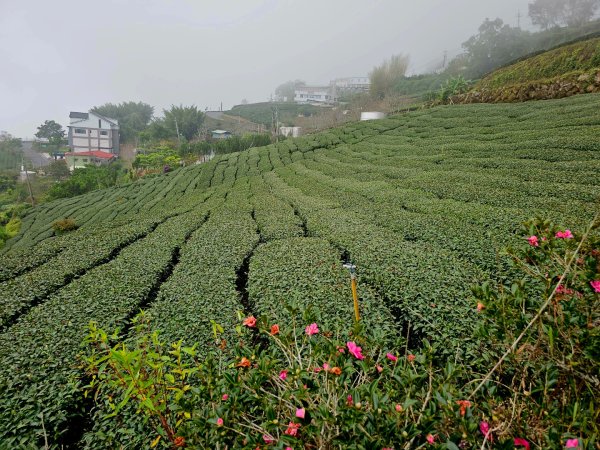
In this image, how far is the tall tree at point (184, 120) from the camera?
2274 inches

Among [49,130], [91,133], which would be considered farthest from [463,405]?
[49,130]

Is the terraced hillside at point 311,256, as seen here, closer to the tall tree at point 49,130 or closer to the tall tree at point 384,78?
the tall tree at point 384,78

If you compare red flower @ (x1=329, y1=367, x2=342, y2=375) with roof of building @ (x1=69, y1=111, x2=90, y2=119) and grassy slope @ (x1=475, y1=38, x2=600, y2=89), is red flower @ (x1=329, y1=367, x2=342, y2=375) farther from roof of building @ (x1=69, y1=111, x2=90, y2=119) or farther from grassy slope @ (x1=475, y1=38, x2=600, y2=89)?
roof of building @ (x1=69, y1=111, x2=90, y2=119)

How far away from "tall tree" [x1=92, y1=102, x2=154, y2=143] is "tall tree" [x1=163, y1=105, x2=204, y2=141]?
1254cm

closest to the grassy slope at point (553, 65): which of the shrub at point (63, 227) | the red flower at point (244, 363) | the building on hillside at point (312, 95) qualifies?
the red flower at point (244, 363)

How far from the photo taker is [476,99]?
83.4 feet

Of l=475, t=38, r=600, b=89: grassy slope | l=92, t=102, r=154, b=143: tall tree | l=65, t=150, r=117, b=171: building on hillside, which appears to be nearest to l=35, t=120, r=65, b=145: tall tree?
l=92, t=102, r=154, b=143: tall tree

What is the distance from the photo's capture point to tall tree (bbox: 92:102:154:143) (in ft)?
217

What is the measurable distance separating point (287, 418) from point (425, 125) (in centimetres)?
2484

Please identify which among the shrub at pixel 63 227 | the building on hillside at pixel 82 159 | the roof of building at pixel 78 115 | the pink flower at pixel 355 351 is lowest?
the shrub at pixel 63 227

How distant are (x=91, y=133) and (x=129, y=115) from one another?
1863cm

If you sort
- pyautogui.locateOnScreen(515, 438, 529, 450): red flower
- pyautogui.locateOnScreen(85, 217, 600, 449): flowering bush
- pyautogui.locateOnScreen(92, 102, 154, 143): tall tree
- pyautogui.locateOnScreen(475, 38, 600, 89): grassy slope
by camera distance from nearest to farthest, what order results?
1. pyautogui.locateOnScreen(515, 438, 529, 450): red flower
2. pyautogui.locateOnScreen(85, 217, 600, 449): flowering bush
3. pyautogui.locateOnScreen(475, 38, 600, 89): grassy slope
4. pyautogui.locateOnScreen(92, 102, 154, 143): tall tree

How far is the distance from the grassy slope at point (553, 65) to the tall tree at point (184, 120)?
49291 mm

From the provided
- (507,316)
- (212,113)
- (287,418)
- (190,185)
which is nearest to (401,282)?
(507,316)
